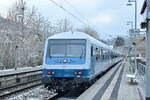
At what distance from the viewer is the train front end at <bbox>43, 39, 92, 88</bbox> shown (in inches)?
546

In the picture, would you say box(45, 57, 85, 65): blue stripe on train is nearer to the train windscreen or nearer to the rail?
the train windscreen

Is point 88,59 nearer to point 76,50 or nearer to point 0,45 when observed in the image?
point 76,50

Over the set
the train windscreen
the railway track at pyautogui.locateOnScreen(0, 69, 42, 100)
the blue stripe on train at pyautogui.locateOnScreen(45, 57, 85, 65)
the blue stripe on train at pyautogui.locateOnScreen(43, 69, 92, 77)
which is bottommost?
the railway track at pyautogui.locateOnScreen(0, 69, 42, 100)

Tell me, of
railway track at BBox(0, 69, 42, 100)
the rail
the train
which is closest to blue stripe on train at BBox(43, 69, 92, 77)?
the train

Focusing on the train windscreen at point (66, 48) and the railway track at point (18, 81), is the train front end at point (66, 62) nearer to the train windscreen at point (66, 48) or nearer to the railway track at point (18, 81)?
the train windscreen at point (66, 48)

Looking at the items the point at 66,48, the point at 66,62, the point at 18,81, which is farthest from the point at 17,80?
the point at 66,62

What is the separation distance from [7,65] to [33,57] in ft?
19.3

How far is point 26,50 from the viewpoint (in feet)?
106

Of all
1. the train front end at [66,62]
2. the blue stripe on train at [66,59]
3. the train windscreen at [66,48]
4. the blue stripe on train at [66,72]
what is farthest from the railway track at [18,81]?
the train windscreen at [66,48]

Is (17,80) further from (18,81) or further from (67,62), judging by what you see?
(67,62)

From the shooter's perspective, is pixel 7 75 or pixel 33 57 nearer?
pixel 7 75

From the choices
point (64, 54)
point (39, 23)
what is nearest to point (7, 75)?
point (64, 54)

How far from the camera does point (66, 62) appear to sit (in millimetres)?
14109

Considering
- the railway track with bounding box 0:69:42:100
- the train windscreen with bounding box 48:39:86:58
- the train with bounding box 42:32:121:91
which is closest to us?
the train with bounding box 42:32:121:91
